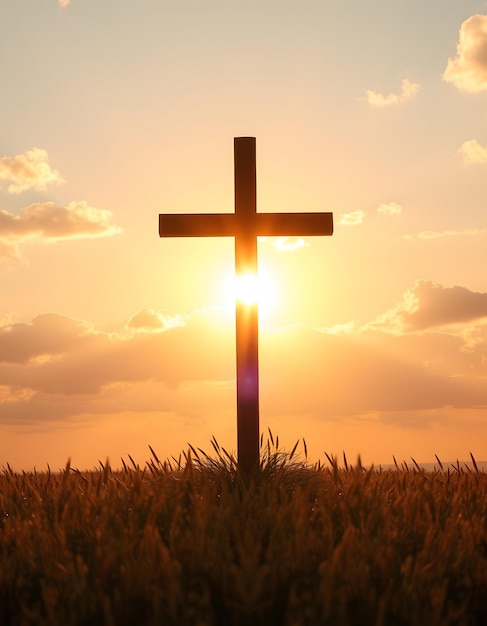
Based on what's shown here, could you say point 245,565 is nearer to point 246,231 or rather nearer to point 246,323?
point 246,323

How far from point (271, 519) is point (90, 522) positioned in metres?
1.33

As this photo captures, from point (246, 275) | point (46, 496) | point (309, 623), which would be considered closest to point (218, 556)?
point (309, 623)

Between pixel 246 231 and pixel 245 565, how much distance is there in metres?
6.55

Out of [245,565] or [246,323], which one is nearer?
[245,565]

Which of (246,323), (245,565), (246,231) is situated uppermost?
(246,231)

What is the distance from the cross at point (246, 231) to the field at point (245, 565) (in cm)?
310

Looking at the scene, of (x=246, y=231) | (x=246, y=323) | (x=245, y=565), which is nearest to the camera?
(x=245, y=565)

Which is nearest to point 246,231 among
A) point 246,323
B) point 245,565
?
point 246,323

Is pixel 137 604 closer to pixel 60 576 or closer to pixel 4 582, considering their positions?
pixel 60 576

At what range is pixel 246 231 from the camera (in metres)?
10.6

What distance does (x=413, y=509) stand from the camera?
260 inches

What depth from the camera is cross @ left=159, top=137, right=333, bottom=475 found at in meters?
10.1

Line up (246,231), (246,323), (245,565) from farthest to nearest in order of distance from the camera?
(246,231) → (246,323) → (245,565)

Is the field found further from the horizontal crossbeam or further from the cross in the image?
the horizontal crossbeam
